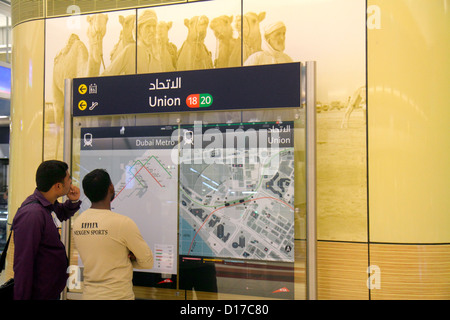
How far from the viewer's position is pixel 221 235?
3436mm

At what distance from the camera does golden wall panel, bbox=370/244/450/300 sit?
317 cm

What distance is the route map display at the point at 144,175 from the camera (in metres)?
3.57

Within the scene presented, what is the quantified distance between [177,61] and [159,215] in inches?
56.7

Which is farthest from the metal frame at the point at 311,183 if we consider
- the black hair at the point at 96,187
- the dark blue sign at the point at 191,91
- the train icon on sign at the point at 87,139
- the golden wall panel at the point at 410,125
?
the train icon on sign at the point at 87,139

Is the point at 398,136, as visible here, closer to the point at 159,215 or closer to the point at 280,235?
the point at 280,235

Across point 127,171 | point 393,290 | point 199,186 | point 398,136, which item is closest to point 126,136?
point 127,171

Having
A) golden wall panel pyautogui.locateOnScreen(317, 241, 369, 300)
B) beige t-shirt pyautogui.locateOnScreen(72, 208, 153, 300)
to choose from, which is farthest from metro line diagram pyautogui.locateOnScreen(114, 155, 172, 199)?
golden wall panel pyautogui.locateOnScreen(317, 241, 369, 300)

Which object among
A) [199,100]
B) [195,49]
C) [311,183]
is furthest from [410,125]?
[195,49]

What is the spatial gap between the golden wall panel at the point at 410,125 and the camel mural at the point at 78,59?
2.59 m

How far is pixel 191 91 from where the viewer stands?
339cm

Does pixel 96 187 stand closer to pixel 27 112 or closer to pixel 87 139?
pixel 87 139

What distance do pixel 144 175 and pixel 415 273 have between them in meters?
2.37

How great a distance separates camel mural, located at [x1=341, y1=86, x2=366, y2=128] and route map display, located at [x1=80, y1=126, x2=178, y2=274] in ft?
4.87
